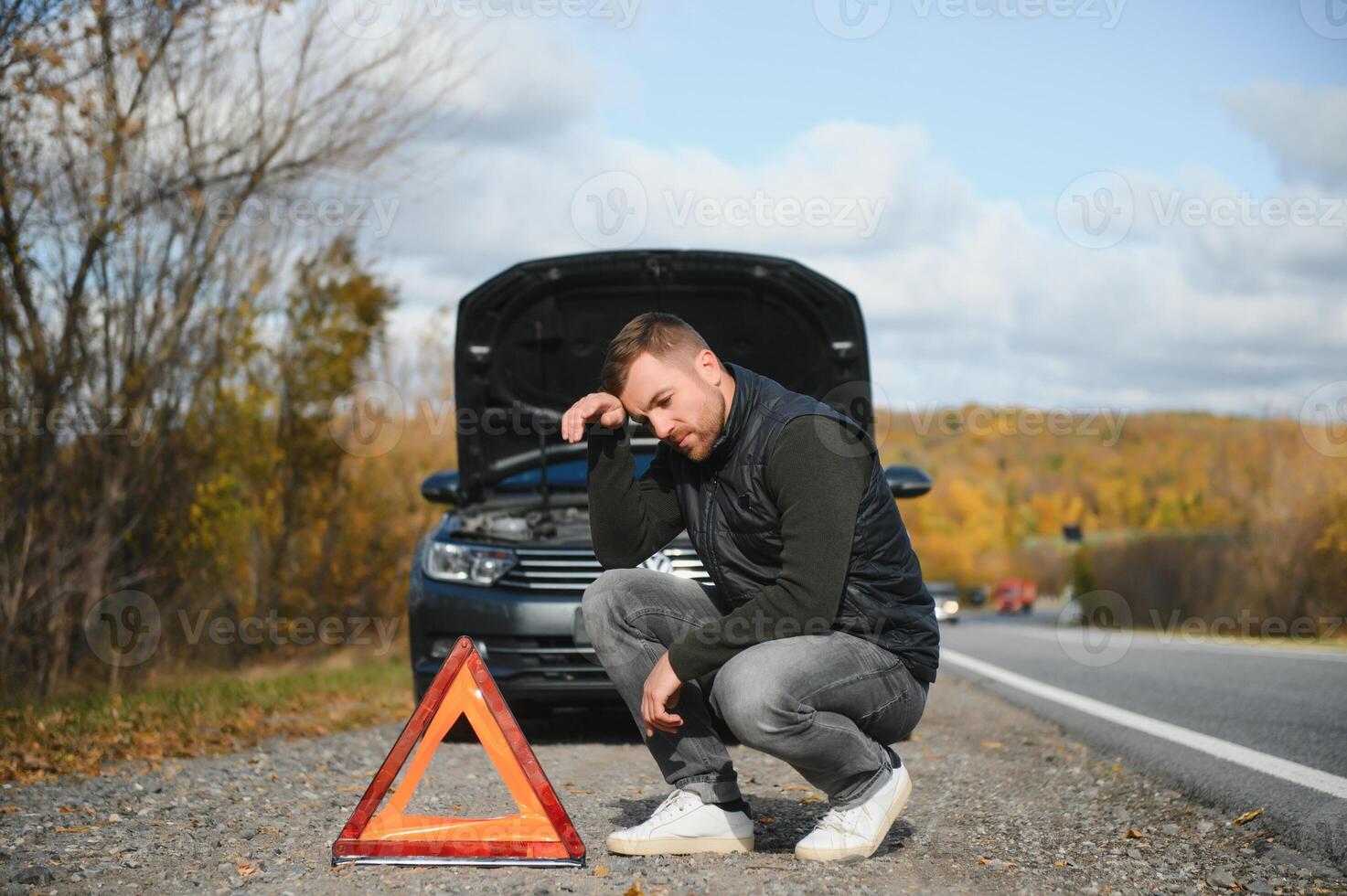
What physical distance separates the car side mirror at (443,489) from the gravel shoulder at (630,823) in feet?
4.54

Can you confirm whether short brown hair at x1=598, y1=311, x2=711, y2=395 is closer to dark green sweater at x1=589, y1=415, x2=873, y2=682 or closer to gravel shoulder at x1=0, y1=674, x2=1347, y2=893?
dark green sweater at x1=589, y1=415, x2=873, y2=682

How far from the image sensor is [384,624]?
15.2 metres

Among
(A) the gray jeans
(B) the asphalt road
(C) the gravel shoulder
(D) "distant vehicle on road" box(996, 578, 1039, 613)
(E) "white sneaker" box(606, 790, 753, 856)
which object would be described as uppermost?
(A) the gray jeans

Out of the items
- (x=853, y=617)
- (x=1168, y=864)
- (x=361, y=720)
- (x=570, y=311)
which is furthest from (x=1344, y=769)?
(x=361, y=720)

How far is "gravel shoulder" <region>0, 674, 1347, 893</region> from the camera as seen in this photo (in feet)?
10.8

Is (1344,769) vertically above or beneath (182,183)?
beneath

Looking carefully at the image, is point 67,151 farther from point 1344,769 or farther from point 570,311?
point 1344,769

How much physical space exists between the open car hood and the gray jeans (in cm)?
291

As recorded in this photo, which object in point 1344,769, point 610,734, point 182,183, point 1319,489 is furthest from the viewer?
point 1319,489

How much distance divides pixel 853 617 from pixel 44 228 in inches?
338

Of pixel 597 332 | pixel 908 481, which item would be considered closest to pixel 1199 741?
pixel 908 481

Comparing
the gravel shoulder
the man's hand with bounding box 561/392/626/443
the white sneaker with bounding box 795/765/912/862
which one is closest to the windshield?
the gravel shoulder

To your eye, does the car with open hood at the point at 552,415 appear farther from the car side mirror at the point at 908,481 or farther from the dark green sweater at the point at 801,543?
the dark green sweater at the point at 801,543

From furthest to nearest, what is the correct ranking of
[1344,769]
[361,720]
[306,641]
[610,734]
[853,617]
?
[306,641] < [361,720] < [610,734] < [1344,769] < [853,617]
